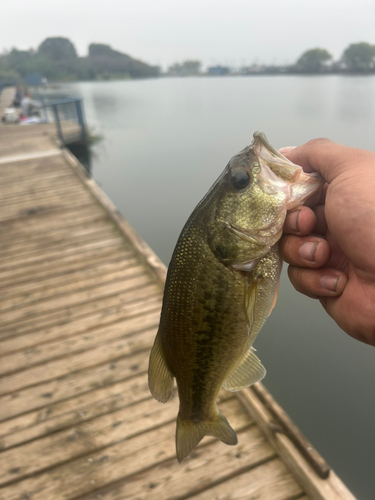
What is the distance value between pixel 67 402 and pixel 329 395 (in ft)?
10.0

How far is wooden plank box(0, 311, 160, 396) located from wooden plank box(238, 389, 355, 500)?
1.10m

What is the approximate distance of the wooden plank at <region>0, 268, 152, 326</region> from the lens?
11.1ft

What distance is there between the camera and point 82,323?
10.5ft

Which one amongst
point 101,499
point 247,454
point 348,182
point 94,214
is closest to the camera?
point 348,182

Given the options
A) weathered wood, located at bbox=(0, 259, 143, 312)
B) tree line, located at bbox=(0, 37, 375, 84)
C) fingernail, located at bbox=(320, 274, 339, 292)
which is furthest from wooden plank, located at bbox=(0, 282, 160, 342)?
tree line, located at bbox=(0, 37, 375, 84)

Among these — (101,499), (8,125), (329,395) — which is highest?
(8,125)

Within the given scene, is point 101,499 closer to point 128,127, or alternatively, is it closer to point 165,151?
point 165,151

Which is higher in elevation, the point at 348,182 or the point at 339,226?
the point at 348,182

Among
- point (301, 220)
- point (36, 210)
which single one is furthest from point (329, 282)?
point (36, 210)

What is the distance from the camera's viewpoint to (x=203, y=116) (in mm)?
21203

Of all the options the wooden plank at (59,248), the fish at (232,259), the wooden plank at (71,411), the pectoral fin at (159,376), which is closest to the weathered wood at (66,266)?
the wooden plank at (59,248)

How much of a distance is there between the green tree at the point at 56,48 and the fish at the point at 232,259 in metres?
99.0

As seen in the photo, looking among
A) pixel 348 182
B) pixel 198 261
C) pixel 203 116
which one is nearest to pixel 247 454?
pixel 198 261

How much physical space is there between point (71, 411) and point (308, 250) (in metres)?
2.09
